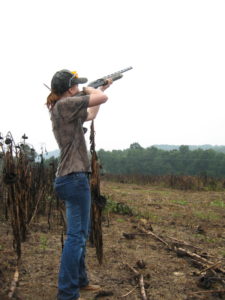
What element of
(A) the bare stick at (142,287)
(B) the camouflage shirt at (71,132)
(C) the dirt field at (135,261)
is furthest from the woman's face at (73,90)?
(A) the bare stick at (142,287)

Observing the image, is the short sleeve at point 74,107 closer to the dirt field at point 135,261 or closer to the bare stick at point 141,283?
the dirt field at point 135,261

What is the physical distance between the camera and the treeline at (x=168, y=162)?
4550cm

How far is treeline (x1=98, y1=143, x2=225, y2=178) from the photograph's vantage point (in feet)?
149

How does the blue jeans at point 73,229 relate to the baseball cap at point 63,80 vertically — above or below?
below

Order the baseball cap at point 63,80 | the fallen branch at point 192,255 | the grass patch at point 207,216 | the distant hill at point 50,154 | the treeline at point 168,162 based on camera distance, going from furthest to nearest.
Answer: the treeline at point 168,162, the grass patch at point 207,216, the distant hill at point 50,154, the fallen branch at point 192,255, the baseball cap at point 63,80

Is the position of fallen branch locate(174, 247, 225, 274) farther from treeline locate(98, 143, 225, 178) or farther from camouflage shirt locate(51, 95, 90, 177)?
treeline locate(98, 143, 225, 178)

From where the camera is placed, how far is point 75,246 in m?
2.60

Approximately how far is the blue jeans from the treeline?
3960cm

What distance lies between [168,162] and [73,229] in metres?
46.2

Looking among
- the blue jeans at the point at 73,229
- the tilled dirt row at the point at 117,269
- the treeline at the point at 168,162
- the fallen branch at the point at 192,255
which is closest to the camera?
the blue jeans at the point at 73,229

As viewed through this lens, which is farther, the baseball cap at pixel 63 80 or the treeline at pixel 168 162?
the treeline at pixel 168 162

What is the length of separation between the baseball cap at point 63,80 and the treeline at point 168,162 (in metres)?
39.5

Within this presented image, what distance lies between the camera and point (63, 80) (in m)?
2.71

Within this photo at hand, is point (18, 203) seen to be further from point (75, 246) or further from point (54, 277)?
point (75, 246)
